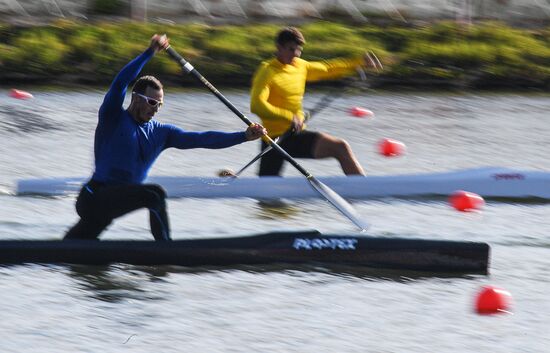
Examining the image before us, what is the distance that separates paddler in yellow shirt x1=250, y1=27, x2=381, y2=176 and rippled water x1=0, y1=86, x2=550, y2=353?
457mm

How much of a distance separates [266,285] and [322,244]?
0.51 m

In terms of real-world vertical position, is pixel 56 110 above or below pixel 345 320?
below

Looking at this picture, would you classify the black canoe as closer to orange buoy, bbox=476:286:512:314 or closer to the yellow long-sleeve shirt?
orange buoy, bbox=476:286:512:314

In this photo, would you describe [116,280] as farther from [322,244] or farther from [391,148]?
[391,148]

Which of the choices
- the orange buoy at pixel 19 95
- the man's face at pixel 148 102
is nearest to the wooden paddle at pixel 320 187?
the man's face at pixel 148 102

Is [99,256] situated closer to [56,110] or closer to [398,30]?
[56,110]

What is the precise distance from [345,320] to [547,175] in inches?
171

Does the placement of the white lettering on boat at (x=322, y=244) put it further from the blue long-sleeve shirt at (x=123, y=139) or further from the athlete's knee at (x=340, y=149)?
the athlete's knee at (x=340, y=149)

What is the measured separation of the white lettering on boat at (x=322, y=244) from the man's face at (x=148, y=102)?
1.36 meters

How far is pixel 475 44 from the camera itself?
1858 centimetres

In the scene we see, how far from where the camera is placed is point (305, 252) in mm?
9141

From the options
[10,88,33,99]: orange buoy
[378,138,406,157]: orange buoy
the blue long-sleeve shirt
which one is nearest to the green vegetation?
[10,88,33,99]: orange buoy

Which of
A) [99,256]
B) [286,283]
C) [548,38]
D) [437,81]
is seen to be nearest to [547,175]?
[286,283]

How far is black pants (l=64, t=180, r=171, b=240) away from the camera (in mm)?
8852
